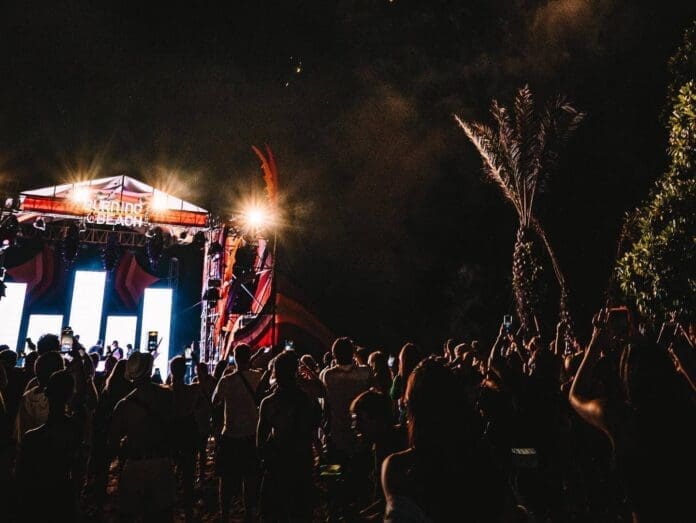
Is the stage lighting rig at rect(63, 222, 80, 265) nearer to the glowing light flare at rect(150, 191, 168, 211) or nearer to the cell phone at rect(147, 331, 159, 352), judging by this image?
the glowing light flare at rect(150, 191, 168, 211)

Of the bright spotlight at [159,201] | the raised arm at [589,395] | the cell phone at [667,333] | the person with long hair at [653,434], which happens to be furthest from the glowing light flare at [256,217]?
the person with long hair at [653,434]

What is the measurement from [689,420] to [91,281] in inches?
852

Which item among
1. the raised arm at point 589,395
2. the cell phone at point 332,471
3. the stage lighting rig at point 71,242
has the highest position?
the stage lighting rig at point 71,242

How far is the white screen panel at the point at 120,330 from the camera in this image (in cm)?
1950

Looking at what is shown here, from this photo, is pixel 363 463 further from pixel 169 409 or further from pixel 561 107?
pixel 561 107

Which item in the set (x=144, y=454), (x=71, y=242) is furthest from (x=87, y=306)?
(x=144, y=454)

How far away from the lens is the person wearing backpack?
17.9ft

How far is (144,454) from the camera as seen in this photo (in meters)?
3.82

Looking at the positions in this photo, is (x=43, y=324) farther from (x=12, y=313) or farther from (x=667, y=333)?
(x=667, y=333)

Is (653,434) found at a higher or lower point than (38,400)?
lower

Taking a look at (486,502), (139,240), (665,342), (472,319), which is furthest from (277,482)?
(472,319)

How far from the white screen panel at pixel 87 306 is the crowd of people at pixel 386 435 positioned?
1350cm

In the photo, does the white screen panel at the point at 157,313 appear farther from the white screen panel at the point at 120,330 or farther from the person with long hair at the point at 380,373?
the person with long hair at the point at 380,373

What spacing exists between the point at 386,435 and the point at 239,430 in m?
2.74
